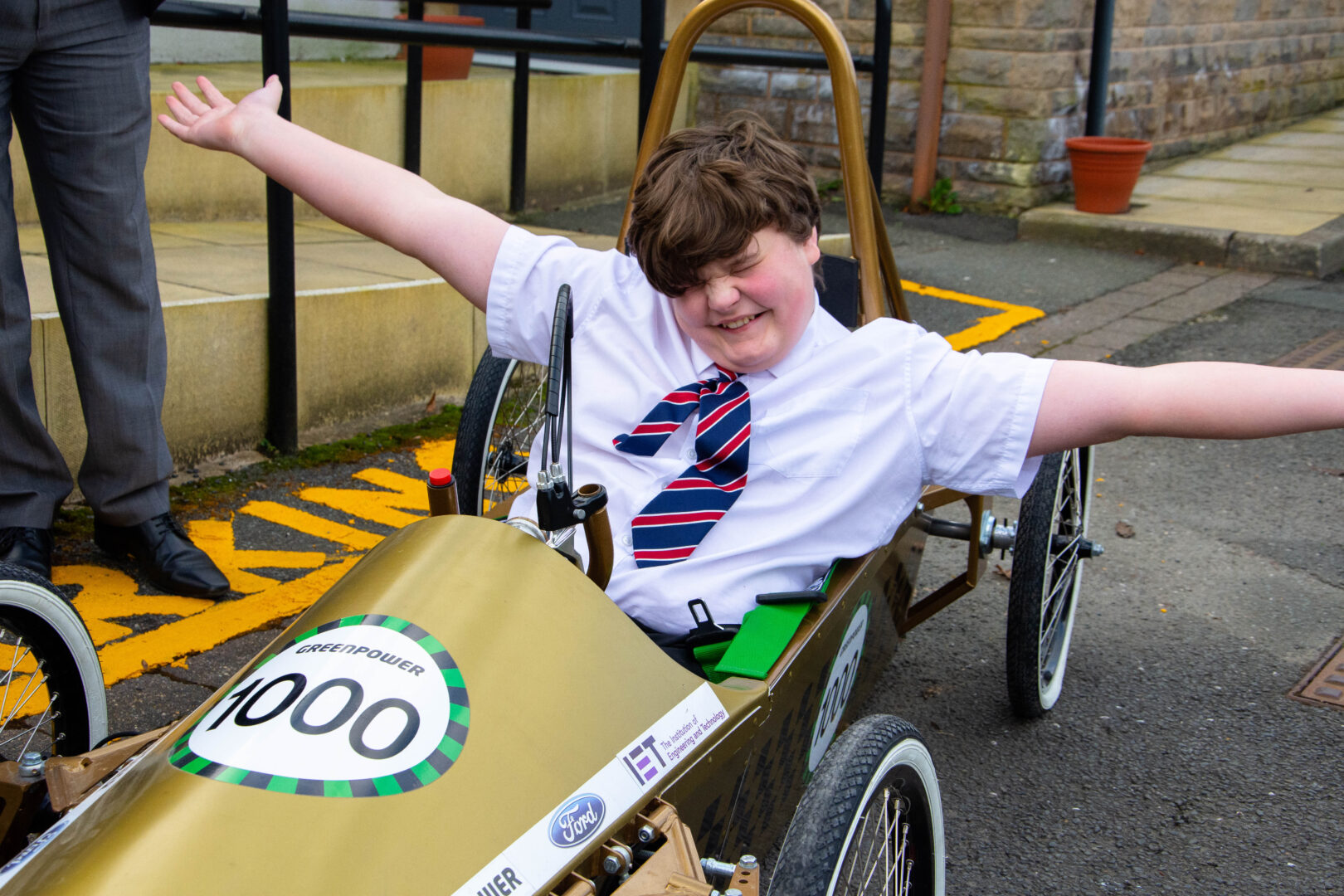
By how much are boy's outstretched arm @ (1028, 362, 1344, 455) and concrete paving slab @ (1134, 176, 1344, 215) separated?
20.5 ft

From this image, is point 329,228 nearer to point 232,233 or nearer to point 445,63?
point 232,233

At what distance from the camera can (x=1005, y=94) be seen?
730cm

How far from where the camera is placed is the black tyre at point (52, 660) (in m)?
1.83

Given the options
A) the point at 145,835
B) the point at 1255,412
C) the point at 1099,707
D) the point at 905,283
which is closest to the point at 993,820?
the point at 1099,707

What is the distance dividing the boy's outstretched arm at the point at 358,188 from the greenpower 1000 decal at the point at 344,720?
89cm

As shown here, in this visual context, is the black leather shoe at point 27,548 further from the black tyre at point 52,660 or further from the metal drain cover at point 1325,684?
the metal drain cover at point 1325,684

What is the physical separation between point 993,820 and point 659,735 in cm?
108

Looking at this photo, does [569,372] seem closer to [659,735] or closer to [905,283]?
[659,735]

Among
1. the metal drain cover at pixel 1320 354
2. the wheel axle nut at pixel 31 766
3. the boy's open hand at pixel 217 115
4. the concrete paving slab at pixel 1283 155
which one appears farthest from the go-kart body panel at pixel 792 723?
the concrete paving slab at pixel 1283 155

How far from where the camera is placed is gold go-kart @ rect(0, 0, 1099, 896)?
1.29 metres

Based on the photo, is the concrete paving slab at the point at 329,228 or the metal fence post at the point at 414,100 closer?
the concrete paving slab at the point at 329,228

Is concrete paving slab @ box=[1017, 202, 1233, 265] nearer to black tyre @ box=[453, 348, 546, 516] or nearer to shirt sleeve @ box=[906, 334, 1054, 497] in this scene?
black tyre @ box=[453, 348, 546, 516]

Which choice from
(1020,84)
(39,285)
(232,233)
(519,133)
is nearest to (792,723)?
(39,285)

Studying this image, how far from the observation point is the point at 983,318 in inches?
218
